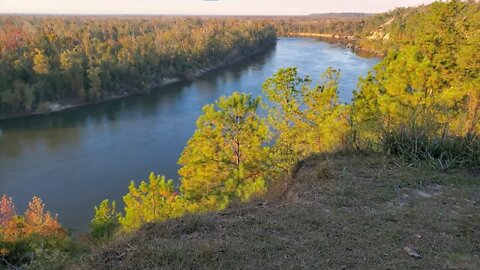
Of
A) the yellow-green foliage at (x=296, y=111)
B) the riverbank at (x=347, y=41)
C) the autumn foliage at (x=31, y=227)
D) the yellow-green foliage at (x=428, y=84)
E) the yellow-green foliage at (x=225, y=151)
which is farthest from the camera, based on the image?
the riverbank at (x=347, y=41)

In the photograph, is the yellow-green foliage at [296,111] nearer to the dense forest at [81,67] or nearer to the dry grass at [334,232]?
the dry grass at [334,232]

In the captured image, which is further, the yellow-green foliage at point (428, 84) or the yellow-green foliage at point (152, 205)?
the yellow-green foliage at point (152, 205)

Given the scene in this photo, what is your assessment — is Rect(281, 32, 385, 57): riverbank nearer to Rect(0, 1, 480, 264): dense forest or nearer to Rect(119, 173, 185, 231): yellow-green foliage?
Rect(0, 1, 480, 264): dense forest

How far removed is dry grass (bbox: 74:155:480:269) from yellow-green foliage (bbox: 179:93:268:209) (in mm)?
5938

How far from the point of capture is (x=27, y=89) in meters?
35.1

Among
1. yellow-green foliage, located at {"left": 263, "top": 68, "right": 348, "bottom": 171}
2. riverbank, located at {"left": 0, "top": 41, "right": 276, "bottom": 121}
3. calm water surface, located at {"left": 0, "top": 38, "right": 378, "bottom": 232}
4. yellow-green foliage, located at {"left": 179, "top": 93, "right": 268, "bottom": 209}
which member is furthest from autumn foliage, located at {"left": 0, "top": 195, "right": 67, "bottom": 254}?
riverbank, located at {"left": 0, "top": 41, "right": 276, "bottom": 121}

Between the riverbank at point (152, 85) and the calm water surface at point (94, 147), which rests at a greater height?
the riverbank at point (152, 85)

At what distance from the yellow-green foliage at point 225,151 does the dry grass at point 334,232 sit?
19.5 ft

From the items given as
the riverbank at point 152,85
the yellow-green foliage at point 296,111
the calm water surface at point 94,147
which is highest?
the yellow-green foliage at point 296,111

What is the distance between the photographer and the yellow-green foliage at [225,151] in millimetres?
11766

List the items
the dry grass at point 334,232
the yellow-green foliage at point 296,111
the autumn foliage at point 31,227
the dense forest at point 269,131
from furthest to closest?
the autumn foliage at point 31,227, the yellow-green foliage at point 296,111, the dense forest at point 269,131, the dry grass at point 334,232

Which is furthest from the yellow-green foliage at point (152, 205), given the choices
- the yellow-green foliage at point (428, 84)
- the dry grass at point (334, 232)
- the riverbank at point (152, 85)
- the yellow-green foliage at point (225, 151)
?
the riverbank at point (152, 85)

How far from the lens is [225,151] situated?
12219 mm

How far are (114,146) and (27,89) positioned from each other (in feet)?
48.1
